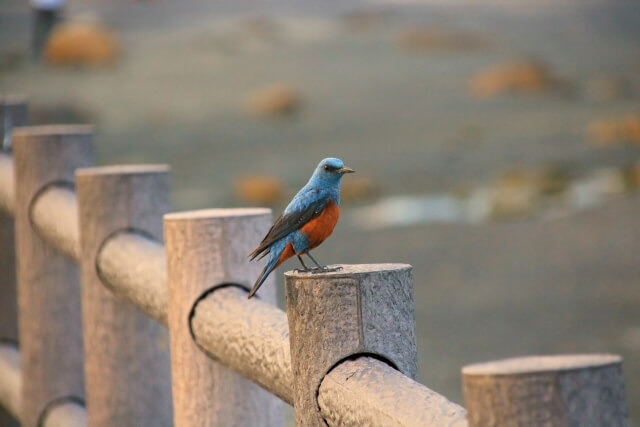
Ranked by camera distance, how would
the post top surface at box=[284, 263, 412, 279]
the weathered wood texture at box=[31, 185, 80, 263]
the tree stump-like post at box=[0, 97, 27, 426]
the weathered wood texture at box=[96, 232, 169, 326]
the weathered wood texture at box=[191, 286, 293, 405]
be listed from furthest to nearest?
the tree stump-like post at box=[0, 97, 27, 426], the weathered wood texture at box=[31, 185, 80, 263], the weathered wood texture at box=[96, 232, 169, 326], the weathered wood texture at box=[191, 286, 293, 405], the post top surface at box=[284, 263, 412, 279]

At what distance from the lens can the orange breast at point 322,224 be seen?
795mm

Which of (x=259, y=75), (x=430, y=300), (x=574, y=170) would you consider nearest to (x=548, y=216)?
(x=574, y=170)

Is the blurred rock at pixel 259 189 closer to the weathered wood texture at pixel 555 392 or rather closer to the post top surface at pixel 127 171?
the post top surface at pixel 127 171

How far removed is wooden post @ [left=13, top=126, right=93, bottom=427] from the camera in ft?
5.25

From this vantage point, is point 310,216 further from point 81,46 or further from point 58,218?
point 81,46

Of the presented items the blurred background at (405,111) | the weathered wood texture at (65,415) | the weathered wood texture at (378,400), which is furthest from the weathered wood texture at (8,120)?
the blurred background at (405,111)

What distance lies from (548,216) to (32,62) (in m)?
2.31

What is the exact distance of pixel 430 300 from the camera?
4.23 meters

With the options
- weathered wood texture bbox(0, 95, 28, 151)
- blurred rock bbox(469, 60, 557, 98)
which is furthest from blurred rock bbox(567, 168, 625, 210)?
weathered wood texture bbox(0, 95, 28, 151)

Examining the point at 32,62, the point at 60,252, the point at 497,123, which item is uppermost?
the point at 32,62

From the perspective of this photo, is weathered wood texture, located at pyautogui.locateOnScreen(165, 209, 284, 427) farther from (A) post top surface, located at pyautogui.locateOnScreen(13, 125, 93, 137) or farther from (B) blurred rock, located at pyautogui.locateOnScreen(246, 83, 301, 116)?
(B) blurred rock, located at pyautogui.locateOnScreen(246, 83, 301, 116)

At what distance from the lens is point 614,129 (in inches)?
176

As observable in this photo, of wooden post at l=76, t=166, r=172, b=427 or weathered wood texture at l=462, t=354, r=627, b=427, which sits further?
wooden post at l=76, t=166, r=172, b=427

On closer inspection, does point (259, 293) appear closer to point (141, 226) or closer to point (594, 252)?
point (141, 226)
